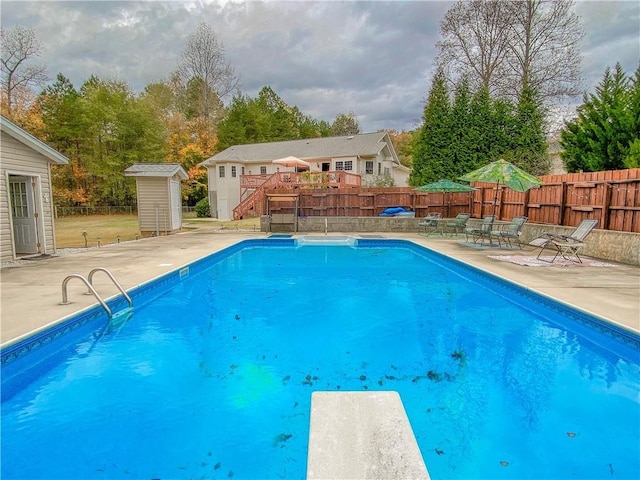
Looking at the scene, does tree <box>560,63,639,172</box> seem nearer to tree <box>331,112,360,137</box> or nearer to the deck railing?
the deck railing

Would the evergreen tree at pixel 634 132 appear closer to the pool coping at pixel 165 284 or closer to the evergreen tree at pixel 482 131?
the evergreen tree at pixel 482 131

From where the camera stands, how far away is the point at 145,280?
22.0 ft

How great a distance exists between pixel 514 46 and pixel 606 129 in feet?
32.5

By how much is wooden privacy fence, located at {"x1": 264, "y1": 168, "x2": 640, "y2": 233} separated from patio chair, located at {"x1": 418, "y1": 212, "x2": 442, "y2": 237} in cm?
78

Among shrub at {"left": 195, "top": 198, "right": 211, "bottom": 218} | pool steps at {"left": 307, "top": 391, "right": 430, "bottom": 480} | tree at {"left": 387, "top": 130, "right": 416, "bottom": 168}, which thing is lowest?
pool steps at {"left": 307, "top": 391, "right": 430, "bottom": 480}

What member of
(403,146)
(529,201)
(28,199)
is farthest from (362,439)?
(403,146)

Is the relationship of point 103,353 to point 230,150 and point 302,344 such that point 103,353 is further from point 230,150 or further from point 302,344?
point 230,150

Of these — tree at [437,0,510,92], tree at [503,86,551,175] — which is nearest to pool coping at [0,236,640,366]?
tree at [503,86,551,175]

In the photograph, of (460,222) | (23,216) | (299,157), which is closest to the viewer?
(23,216)

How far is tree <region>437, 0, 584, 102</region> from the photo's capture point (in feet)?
60.6

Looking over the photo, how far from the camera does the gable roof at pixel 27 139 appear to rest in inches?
317

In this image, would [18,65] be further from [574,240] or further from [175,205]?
[574,240]

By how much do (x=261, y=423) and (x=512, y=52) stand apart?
23122mm

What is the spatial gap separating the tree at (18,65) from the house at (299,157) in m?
12.2
